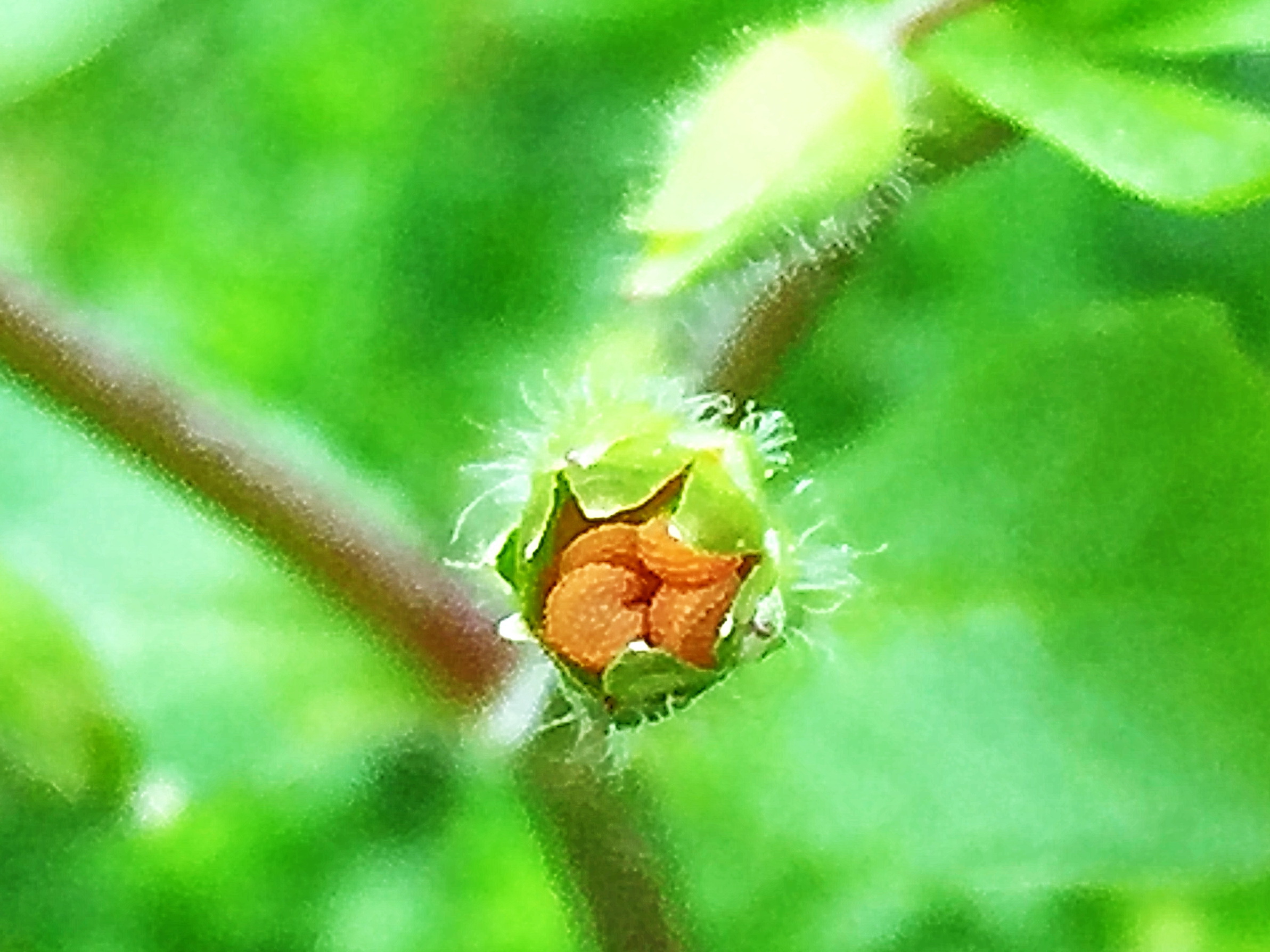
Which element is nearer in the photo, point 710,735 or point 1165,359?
point 1165,359

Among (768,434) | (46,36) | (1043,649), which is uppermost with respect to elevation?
(46,36)

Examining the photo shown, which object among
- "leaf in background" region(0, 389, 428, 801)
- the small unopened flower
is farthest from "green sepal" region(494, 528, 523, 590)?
"leaf in background" region(0, 389, 428, 801)

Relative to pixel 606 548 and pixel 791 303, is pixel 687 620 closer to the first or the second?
pixel 606 548

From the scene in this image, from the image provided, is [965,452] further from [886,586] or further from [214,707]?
[214,707]

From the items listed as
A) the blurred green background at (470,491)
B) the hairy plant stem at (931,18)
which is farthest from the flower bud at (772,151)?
the blurred green background at (470,491)

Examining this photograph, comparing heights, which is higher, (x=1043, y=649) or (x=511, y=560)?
(x=511, y=560)

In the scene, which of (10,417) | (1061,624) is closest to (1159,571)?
(1061,624)

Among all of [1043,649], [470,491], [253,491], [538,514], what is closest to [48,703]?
[253,491]
